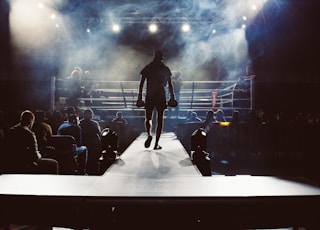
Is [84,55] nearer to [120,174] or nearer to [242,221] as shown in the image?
[120,174]

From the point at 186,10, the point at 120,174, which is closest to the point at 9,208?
the point at 120,174

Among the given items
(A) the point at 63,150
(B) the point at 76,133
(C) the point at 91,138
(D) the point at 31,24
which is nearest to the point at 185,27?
(D) the point at 31,24

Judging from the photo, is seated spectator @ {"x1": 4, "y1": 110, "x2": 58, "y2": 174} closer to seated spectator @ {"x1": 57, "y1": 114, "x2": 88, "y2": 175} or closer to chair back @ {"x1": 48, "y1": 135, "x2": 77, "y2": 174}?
chair back @ {"x1": 48, "y1": 135, "x2": 77, "y2": 174}

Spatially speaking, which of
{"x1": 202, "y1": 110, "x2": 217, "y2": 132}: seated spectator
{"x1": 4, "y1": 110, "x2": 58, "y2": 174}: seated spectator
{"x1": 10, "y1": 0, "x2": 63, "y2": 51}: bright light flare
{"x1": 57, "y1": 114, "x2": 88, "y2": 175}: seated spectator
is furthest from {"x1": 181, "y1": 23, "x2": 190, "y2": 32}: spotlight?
{"x1": 4, "y1": 110, "x2": 58, "y2": 174}: seated spectator

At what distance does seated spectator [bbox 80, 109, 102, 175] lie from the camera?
630 cm

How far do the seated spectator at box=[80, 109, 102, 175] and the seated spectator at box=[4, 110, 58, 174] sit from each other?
2.33 meters

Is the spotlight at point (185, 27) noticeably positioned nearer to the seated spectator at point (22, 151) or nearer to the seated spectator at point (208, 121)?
the seated spectator at point (208, 121)

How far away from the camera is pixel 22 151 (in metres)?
3.75

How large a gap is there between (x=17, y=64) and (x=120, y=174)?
1206 centimetres

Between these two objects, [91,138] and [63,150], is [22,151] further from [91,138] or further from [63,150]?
[91,138]

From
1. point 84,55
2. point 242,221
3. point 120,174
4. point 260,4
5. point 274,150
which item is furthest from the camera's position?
point 84,55

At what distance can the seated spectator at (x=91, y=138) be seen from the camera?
630cm

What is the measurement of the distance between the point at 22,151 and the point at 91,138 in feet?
8.91

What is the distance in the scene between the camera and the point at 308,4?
12.0 meters
